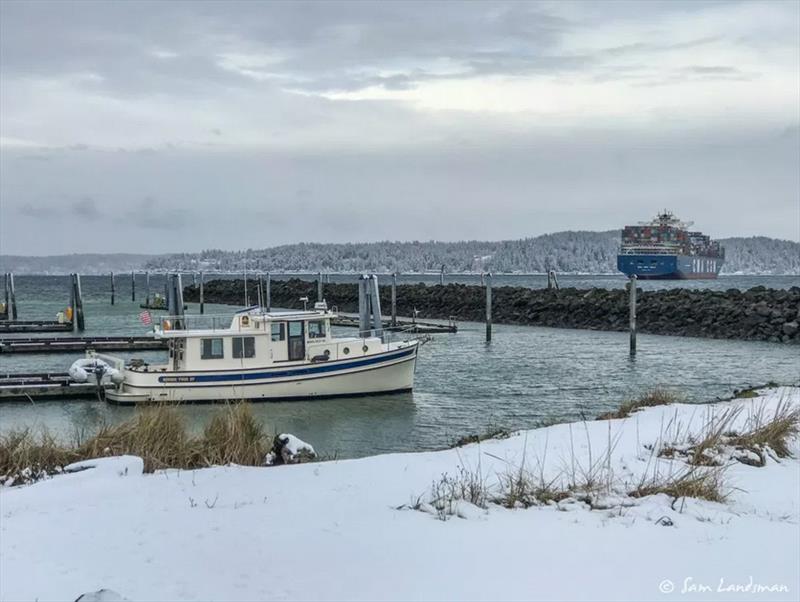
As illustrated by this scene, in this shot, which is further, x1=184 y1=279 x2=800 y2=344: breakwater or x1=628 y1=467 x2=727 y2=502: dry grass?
x1=184 y1=279 x2=800 y2=344: breakwater

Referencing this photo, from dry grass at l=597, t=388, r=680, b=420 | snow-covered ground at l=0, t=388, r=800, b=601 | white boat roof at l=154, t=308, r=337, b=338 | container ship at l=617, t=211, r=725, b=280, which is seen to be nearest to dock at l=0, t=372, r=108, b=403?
white boat roof at l=154, t=308, r=337, b=338

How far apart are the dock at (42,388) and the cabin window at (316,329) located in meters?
6.38

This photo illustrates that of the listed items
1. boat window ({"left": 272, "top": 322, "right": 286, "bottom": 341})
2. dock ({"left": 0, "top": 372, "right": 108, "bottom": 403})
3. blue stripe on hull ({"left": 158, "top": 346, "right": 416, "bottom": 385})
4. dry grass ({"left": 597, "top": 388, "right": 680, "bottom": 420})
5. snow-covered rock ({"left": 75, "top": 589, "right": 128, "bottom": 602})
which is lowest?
dock ({"left": 0, "top": 372, "right": 108, "bottom": 403})

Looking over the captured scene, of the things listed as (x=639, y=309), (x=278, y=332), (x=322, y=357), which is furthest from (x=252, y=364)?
(x=639, y=309)

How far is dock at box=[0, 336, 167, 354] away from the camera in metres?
35.6

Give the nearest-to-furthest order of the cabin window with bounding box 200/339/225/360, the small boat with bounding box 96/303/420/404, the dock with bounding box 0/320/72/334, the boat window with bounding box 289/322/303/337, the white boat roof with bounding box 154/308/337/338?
the white boat roof with bounding box 154/308/337/338 < the small boat with bounding box 96/303/420/404 < the cabin window with bounding box 200/339/225/360 < the boat window with bounding box 289/322/303/337 < the dock with bounding box 0/320/72/334

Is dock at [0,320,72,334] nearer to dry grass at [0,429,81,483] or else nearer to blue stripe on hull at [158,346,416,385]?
blue stripe on hull at [158,346,416,385]

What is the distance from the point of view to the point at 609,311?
160ft

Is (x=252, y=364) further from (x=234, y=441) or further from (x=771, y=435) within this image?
(x=771, y=435)

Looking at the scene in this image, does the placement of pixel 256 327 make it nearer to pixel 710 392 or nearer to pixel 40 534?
pixel 710 392

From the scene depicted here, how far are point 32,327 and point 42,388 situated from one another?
26255 millimetres

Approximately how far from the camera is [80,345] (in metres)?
36.5

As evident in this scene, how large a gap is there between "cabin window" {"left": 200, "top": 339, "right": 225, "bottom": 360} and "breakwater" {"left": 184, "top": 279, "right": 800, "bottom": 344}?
28338 mm

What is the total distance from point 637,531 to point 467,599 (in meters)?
1.96
